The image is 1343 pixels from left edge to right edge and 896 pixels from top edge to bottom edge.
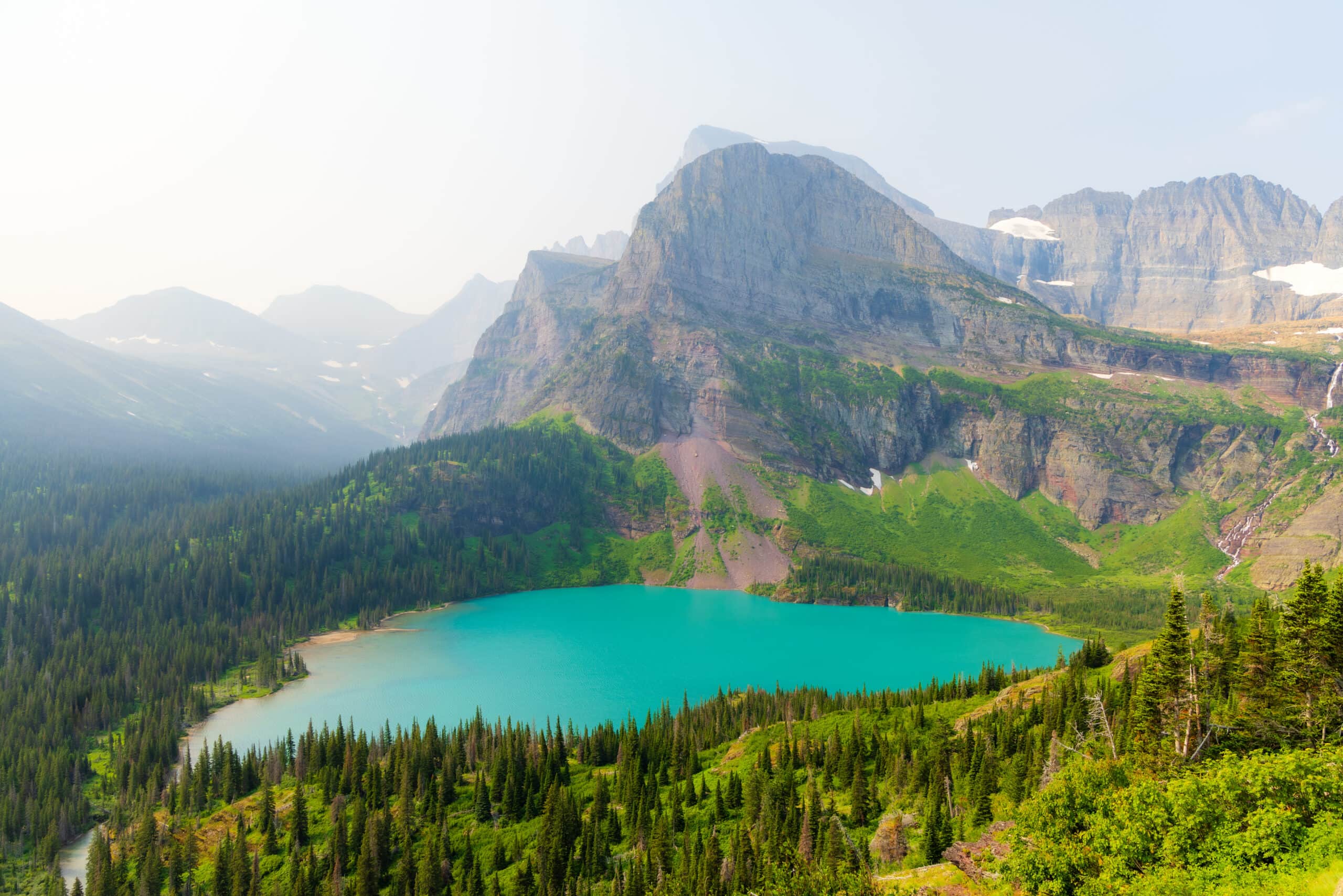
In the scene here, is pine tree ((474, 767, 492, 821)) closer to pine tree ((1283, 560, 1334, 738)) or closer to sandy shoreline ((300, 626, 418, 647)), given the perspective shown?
pine tree ((1283, 560, 1334, 738))

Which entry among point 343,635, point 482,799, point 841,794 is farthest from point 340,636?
point 841,794

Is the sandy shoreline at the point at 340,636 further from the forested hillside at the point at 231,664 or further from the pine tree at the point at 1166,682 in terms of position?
the pine tree at the point at 1166,682

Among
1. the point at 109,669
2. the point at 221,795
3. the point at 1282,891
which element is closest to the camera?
the point at 1282,891

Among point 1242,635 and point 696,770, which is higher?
point 1242,635

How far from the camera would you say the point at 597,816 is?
66.9 m

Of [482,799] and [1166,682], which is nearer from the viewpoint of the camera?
[1166,682]

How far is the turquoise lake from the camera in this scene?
371ft

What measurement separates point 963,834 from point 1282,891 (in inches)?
955

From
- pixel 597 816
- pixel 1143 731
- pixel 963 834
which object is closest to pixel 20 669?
pixel 597 816

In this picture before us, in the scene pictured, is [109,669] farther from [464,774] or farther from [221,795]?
[464,774]

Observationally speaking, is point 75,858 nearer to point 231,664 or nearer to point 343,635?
point 231,664

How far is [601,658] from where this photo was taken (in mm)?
141375

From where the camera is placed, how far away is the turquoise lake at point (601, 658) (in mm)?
113125

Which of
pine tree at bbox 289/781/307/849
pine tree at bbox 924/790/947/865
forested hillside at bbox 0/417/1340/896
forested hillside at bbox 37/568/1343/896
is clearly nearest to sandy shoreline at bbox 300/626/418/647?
forested hillside at bbox 0/417/1340/896
